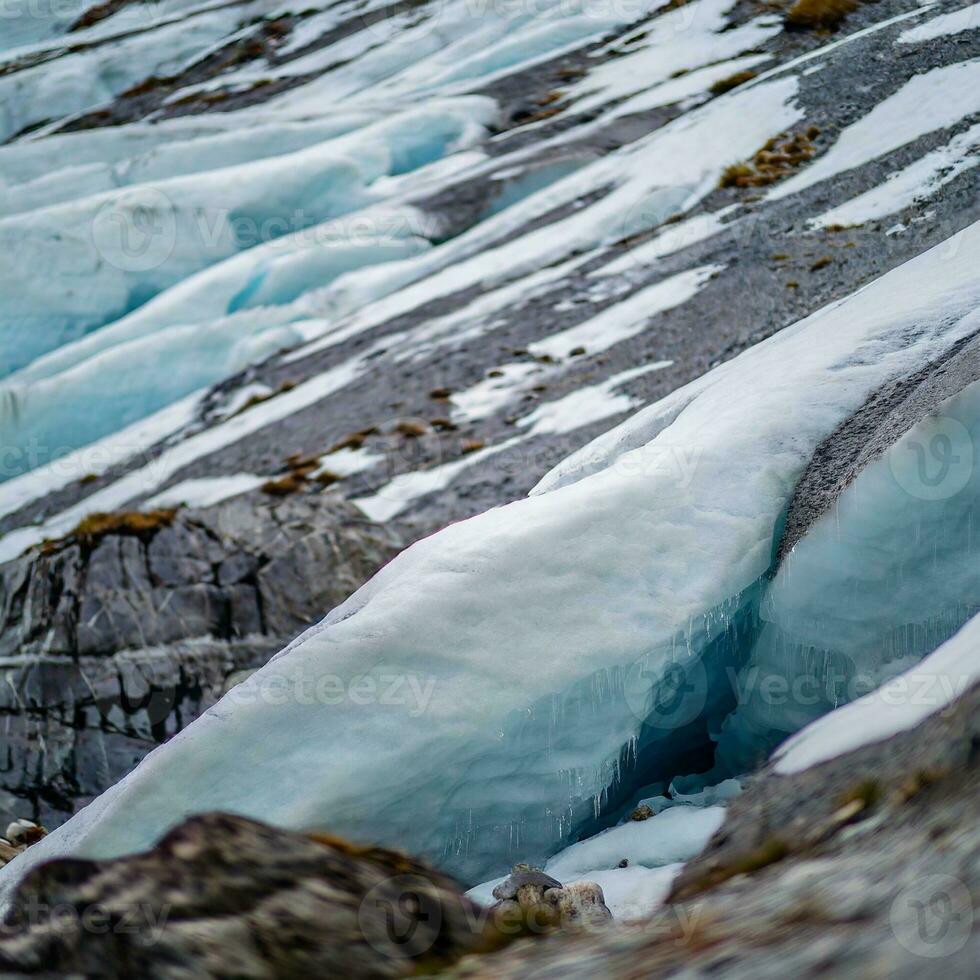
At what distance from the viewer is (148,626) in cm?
1114

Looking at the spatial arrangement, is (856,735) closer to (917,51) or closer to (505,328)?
(505,328)

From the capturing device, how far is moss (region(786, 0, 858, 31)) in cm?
2108

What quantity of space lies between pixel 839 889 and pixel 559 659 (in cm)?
200

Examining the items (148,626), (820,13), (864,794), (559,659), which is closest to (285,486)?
(148,626)

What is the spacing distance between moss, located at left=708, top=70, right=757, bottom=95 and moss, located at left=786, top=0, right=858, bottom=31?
7.91 ft

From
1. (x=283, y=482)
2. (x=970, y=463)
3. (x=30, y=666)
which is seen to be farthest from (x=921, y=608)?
(x=30, y=666)

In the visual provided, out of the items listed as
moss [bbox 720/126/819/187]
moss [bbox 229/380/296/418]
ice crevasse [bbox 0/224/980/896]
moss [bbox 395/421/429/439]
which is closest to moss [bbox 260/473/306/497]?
moss [bbox 395/421/429/439]

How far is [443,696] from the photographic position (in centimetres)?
434

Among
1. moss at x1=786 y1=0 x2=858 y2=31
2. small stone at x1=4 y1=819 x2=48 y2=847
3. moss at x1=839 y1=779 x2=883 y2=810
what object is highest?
moss at x1=786 y1=0 x2=858 y2=31

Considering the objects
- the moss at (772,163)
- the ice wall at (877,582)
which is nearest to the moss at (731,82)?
the moss at (772,163)

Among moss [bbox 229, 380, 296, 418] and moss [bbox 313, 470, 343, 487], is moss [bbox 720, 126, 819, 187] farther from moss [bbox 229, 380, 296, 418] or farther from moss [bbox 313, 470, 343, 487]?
moss [bbox 313, 470, 343, 487]

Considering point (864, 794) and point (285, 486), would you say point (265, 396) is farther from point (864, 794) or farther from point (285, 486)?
point (864, 794)

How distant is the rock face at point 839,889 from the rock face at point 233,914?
10.7 inches

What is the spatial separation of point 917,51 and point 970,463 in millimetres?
15682
